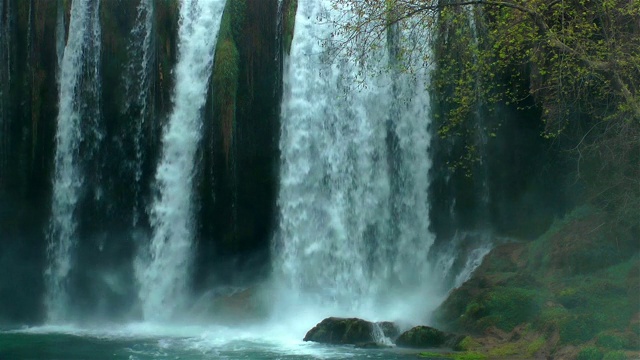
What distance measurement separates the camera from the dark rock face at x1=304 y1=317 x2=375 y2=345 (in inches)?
642

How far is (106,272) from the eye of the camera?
2095 cm

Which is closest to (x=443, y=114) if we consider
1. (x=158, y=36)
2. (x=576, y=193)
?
(x=576, y=193)

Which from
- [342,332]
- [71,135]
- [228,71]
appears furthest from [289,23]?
[342,332]

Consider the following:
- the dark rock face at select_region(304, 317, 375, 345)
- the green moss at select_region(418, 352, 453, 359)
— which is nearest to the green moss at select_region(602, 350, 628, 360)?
the green moss at select_region(418, 352, 453, 359)

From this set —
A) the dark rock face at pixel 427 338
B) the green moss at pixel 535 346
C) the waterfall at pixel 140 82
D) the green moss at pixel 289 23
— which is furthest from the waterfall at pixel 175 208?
the green moss at pixel 535 346

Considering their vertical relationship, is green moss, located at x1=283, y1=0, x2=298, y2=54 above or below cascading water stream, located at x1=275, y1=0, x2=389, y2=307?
above

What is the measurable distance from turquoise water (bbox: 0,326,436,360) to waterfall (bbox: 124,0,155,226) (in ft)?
10.8

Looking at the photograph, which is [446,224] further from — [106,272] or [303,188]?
[106,272]

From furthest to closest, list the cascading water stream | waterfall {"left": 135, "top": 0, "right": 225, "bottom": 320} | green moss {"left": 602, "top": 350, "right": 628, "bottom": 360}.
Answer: waterfall {"left": 135, "top": 0, "right": 225, "bottom": 320} < the cascading water stream < green moss {"left": 602, "top": 350, "right": 628, "bottom": 360}

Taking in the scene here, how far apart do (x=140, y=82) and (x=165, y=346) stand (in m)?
7.05

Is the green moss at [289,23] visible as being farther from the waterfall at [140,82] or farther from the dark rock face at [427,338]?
the dark rock face at [427,338]

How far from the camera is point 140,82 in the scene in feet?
67.5

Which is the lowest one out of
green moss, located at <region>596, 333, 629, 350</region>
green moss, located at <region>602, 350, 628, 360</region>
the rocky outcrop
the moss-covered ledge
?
green moss, located at <region>602, 350, 628, 360</region>

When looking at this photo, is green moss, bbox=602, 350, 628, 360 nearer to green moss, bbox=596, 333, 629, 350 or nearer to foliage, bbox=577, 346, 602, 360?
foliage, bbox=577, 346, 602, 360
